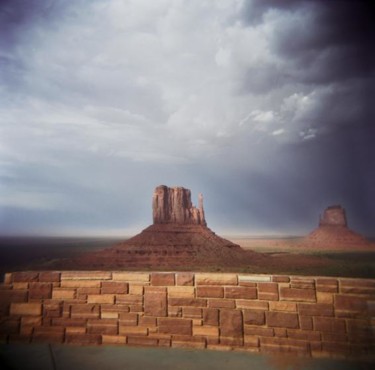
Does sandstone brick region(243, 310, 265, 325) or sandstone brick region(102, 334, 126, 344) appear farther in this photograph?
sandstone brick region(102, 334, 126, 344)

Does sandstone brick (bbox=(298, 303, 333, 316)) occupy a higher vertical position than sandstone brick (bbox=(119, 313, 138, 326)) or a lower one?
higher

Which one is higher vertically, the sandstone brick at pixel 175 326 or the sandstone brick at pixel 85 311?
the sandstone brick at pixel 85 311

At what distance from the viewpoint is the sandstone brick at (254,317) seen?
345 cm

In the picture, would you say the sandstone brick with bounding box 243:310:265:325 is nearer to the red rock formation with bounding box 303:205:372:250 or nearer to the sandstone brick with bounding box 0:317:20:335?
the sandstone brick with bounding box 0:317:20:335

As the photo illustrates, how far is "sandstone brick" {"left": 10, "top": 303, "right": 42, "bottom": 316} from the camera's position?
392 cm

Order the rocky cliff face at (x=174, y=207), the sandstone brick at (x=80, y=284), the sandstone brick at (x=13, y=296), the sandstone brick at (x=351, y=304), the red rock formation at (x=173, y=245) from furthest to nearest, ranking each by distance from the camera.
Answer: the rocky cliff face at (x=174, y=207) < the red rock formation at (x=173, y=245) < the sandstone brick at (x=13, y=296) < the sandstone brick at (x=80, y=284) < the sandstone brick at (x=351, y=304)

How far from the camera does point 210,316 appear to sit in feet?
11.7

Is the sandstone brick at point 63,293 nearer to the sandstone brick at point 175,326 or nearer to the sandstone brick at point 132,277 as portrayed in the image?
the sandstone brick at point 132,277

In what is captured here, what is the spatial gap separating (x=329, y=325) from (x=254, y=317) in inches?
33.3

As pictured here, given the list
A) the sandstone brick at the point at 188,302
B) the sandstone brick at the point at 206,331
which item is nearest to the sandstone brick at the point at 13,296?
the sandstone brick at the point at 188,302

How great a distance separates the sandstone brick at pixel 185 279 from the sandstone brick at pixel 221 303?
0.33 meters

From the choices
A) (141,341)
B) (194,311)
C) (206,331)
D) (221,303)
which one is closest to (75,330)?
(141,341)

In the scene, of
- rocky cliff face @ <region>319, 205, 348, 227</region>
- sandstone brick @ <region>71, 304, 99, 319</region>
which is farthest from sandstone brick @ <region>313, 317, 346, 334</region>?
rocky cliff face @ <region>319, 205, 348, 227</region>

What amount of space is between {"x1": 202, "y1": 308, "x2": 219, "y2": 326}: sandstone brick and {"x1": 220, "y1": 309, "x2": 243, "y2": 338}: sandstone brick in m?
0.06
